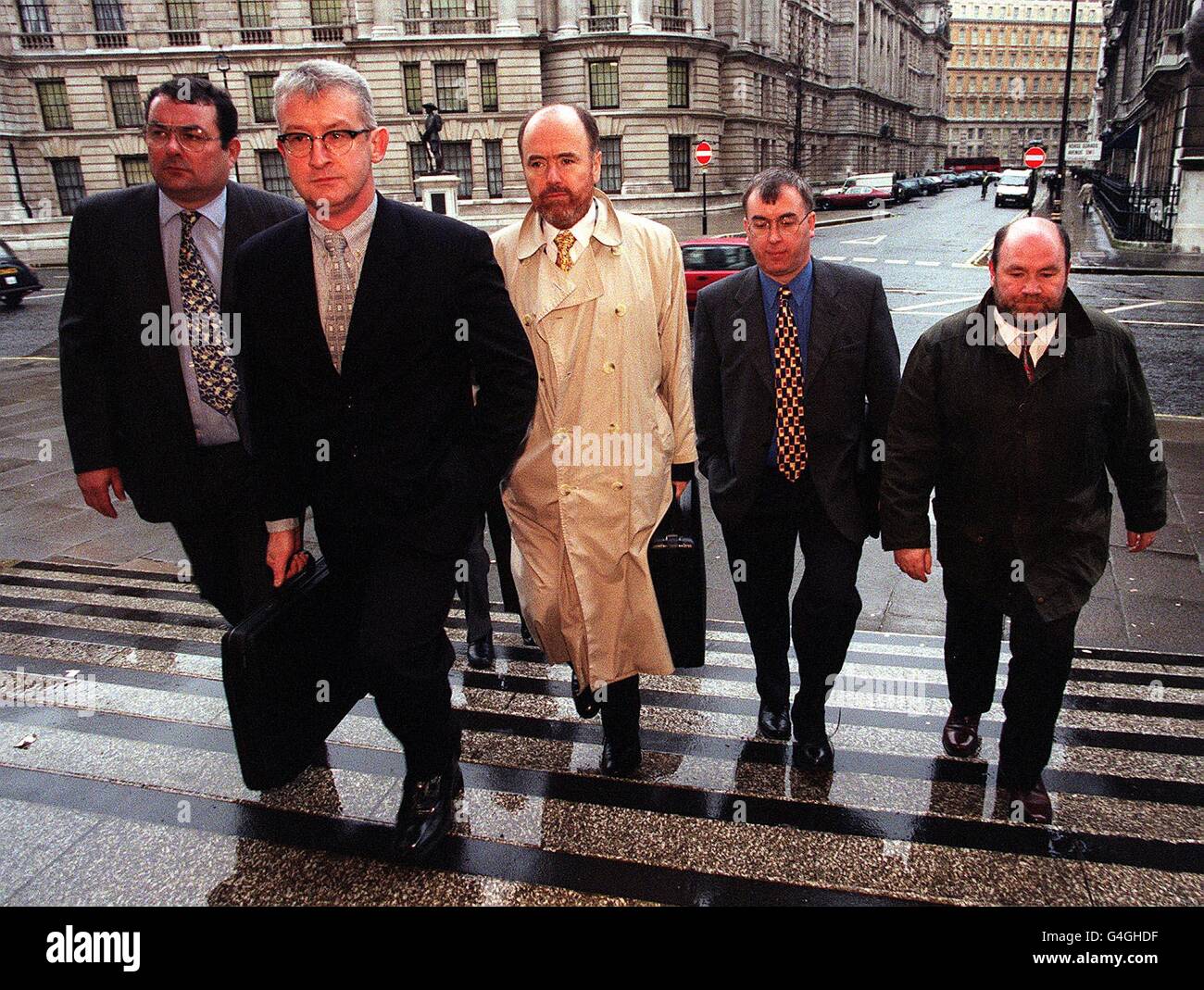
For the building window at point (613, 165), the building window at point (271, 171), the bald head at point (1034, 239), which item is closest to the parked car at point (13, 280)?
the building window at point (271, 171)

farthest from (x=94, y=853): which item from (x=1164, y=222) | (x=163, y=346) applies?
(x=1164, y=222)

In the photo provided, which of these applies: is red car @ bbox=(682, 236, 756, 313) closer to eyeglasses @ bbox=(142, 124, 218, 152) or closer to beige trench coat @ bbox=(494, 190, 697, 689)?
beige trench coat @ bbox=(494, 190, 697, 689)

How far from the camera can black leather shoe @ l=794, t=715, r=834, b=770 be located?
321 centimetres

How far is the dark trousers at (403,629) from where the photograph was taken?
8.79ft

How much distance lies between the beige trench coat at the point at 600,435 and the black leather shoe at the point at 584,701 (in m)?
0.14

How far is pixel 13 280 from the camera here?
20.3 m

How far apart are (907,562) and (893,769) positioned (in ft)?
2.46

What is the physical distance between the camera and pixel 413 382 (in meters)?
2.69

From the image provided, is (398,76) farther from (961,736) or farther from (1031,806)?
(1031,806)

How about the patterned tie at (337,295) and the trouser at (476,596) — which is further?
the trouser at (476,596)

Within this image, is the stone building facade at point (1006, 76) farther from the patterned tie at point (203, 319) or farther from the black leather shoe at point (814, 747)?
the patterned tie at point (203, 319)

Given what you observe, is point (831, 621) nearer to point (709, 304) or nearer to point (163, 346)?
point (709, 304)

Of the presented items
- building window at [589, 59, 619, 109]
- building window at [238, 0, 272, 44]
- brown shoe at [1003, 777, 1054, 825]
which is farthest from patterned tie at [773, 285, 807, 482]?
building window at [238, 0, 272, 44]

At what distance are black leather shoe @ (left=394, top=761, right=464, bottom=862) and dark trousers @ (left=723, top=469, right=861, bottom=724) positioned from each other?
50.6 inches
